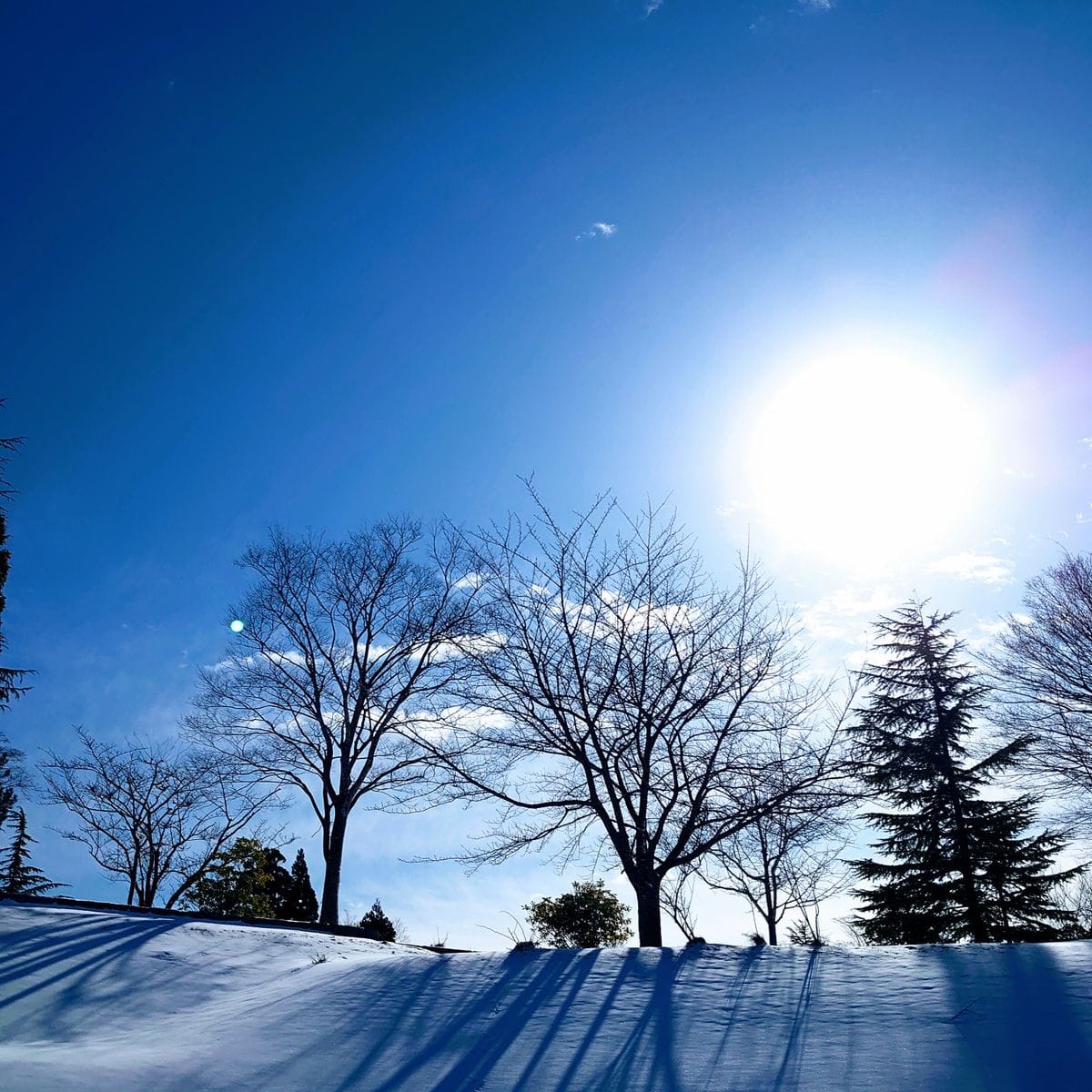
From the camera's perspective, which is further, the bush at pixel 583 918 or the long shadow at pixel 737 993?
the bush at pixel 583 918

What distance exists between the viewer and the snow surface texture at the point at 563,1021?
3.98 meters

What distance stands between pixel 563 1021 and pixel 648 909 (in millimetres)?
4100

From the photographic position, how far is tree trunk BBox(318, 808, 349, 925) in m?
15.3

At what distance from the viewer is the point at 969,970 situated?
519 cm

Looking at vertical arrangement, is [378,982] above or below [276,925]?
below

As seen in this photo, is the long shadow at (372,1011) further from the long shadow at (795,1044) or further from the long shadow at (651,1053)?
the long shadow at (795,1044)

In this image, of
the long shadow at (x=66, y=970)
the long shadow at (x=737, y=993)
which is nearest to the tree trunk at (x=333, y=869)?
the long shadow at (x=66, y=970)

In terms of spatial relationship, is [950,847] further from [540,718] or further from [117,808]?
[117,808]

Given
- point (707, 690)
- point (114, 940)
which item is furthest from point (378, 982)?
point (707, 690)

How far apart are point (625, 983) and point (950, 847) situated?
17.0m

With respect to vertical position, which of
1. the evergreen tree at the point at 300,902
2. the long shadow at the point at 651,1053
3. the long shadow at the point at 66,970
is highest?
the evergreen tree at the point at 300,902

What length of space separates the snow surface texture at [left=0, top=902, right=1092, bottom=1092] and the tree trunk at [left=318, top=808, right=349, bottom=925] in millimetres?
8831

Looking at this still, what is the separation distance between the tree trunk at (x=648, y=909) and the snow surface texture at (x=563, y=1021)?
199 centimetres

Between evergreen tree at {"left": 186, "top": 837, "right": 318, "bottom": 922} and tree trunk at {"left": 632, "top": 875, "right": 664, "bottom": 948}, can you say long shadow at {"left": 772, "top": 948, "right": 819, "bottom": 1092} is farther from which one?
evergreen tree at {"left": 186, "top": 837, "right": 318, "bottom": 922}
